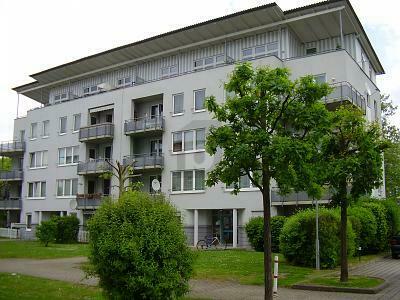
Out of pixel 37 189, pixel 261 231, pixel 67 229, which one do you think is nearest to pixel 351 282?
pixel 261 231

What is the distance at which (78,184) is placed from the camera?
44125 millimetres

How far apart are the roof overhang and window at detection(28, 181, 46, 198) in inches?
453

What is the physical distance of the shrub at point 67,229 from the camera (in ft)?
126

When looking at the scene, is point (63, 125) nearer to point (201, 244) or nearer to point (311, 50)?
point (201, 244)

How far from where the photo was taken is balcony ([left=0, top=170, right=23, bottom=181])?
51344 millimetres

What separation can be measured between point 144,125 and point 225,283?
24.6m

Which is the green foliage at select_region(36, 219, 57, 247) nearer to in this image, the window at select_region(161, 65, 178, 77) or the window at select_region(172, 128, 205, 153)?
the window at select_region(172, 128, 205, 153)

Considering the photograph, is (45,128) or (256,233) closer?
(256,233)

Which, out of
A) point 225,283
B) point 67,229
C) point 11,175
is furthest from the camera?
point 11,175

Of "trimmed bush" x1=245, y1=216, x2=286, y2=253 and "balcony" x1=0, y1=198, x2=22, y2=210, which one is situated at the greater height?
"balcony" x1=0, y1=198, x2=22, y2=210

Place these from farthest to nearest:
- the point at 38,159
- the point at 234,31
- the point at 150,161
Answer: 1. the point at 38,159
2. the point at 150,161
3. the point at 234,31

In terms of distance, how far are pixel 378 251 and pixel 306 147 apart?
66.6ft

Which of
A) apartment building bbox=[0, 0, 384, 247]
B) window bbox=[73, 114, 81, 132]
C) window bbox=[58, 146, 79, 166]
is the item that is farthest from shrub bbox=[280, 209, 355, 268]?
window bbox=[73, 114, 81, 132]

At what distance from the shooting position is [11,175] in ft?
171
